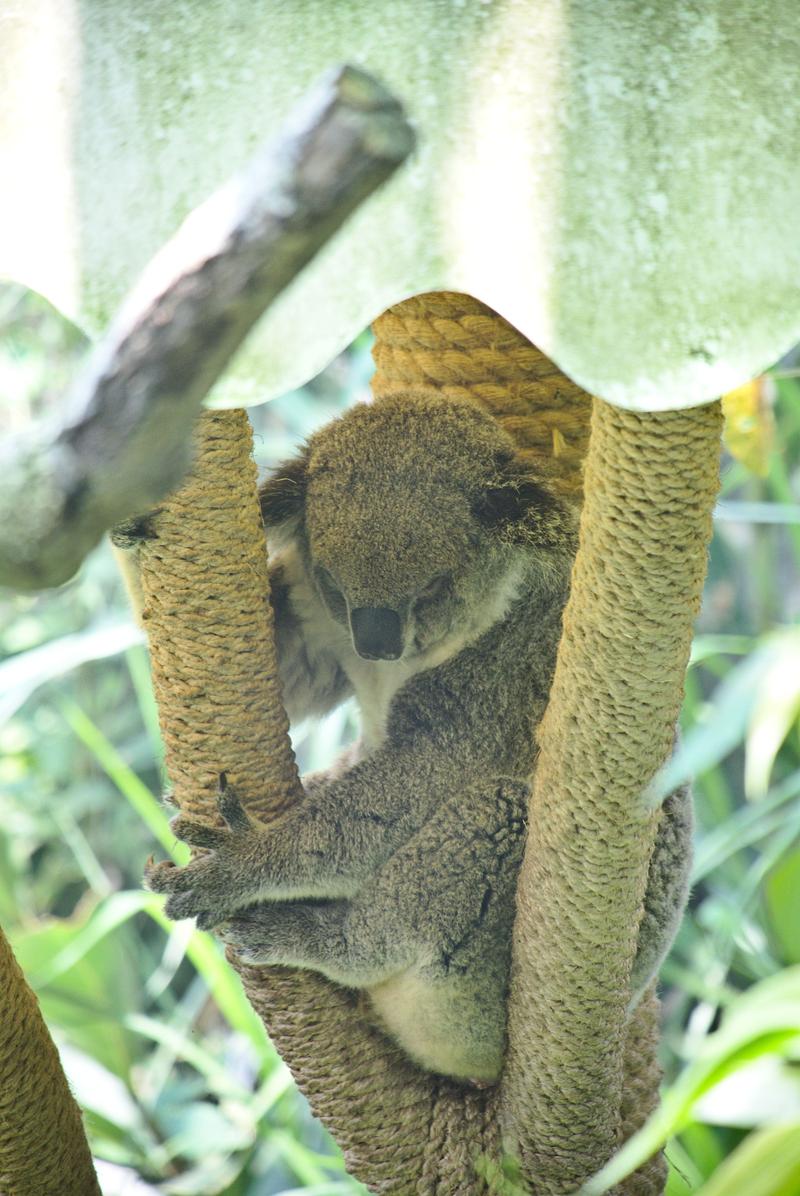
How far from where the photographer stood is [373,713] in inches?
78.4

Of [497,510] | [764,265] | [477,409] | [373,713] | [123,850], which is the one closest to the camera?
[764,265]

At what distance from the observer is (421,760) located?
1805mm

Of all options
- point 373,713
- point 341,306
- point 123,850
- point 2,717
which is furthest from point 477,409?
point 123,850

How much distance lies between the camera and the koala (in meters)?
1.66

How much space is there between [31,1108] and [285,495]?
2.97ft

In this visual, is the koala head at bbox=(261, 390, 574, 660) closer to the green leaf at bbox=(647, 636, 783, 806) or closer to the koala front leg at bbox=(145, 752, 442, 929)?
the koala front leg at bbox=(145, 752, 442, 929)

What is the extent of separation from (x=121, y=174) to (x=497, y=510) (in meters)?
0.78

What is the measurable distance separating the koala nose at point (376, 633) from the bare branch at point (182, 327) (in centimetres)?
105

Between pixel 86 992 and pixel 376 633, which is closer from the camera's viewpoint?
pixel 376 633

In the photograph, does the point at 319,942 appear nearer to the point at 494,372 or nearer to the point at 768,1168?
the point at 494,372

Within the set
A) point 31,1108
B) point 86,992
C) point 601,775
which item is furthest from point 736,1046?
point 86,992

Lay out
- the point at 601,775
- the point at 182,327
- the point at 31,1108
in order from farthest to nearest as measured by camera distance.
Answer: the point at 31,1108 < the point at 601,775 < the point at 182,327

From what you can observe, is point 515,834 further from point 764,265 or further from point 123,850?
point 123,850

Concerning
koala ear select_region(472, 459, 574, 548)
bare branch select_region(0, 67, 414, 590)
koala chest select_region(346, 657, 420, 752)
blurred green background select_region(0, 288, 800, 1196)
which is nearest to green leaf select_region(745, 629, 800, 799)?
blurred green background select_region(0, 288, 800, 1196)
